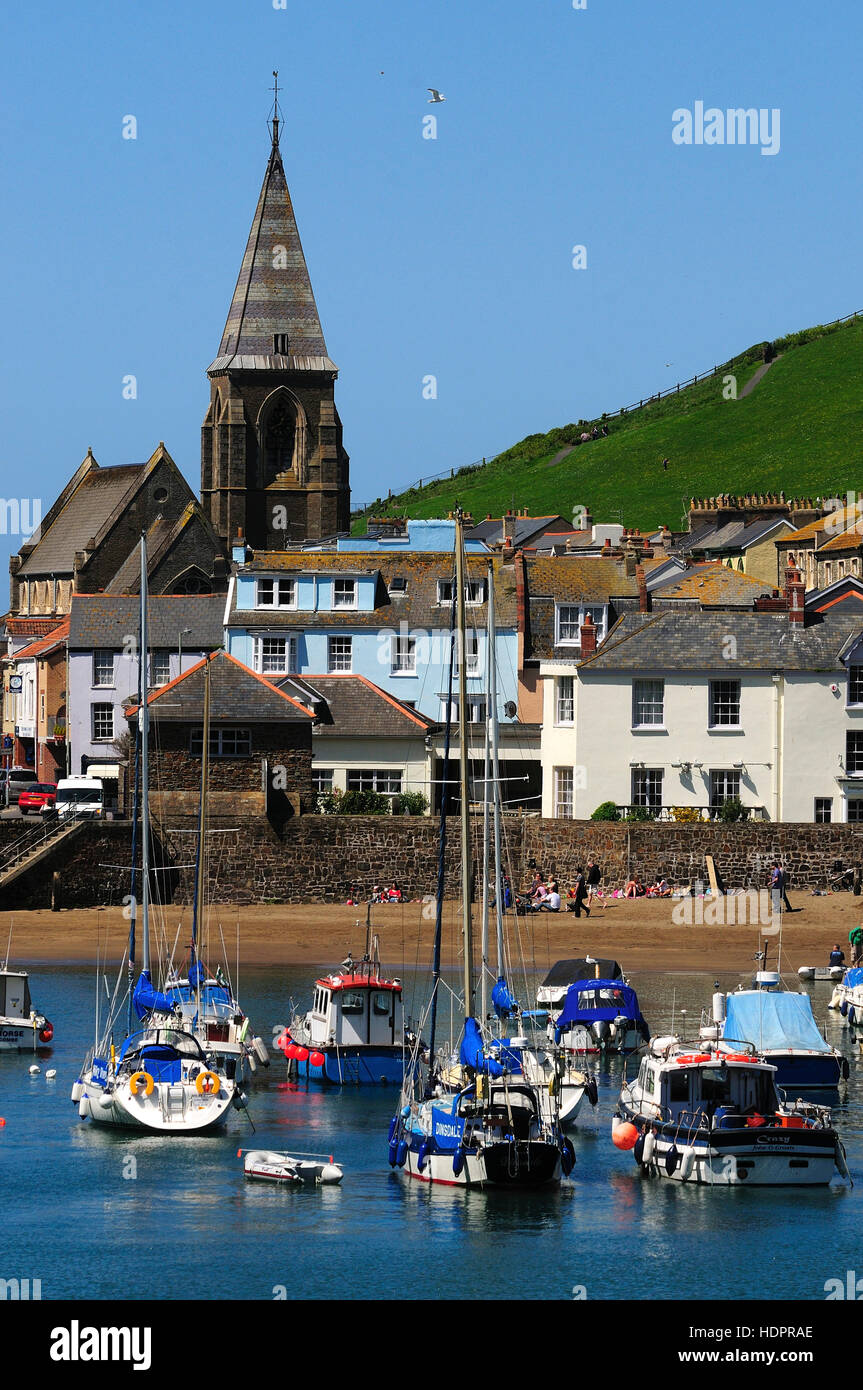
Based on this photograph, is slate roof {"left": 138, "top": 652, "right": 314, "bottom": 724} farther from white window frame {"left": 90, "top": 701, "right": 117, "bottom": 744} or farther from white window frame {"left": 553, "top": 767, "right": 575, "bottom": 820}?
white window frame {"left": 90, "top": 701, "right": 117, "bottom": 744}

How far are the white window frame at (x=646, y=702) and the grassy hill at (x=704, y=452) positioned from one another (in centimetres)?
8080

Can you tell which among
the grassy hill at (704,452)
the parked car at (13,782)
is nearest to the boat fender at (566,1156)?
the parked car at (13,782)

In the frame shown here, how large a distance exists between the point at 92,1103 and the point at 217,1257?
8.33 metres

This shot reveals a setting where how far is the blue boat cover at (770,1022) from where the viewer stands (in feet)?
142

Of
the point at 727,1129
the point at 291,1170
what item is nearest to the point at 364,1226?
the point at 291,1170

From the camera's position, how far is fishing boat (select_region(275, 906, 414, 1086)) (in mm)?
45531

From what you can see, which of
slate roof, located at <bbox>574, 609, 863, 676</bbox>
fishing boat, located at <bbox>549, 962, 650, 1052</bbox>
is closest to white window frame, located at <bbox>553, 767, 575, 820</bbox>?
slate roof, located at <bbox>574, 609, 863, 676</bbox>

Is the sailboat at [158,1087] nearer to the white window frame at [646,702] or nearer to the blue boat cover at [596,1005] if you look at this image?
the blue boat cover at [596,1005]

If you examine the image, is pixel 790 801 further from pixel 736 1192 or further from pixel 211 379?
pixel 211 379

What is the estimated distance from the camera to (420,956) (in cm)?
6138

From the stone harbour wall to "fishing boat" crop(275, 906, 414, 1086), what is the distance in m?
20.0

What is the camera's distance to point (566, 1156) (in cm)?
3700

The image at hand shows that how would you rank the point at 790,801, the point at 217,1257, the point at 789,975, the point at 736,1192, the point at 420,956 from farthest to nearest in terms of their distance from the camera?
1. the point at 790,801
2. the point at 420,956
3. the point at 789,975
4. the point at 736,1192
5. the point at 217,1257

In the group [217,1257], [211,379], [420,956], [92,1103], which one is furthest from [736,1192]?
[211,379]
